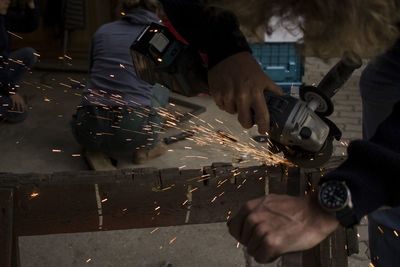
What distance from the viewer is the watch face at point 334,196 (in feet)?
3.48

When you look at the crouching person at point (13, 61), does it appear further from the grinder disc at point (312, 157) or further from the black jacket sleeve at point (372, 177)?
the black jacket sleeve at point (372, 177)

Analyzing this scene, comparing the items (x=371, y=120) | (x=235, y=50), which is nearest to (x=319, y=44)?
(x=235, y=50)

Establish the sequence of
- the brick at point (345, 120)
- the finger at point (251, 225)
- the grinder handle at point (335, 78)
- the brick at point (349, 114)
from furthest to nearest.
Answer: the brick at point (349, 114)
the brick at point (345, 120)
the grinder handle at point (335, 78)
the finger at point (251, 225)

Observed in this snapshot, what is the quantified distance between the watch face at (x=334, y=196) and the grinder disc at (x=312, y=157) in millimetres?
708

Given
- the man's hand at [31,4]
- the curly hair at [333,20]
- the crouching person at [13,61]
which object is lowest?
the crouching person at [13,61]

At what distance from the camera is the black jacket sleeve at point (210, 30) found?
68.4 inches

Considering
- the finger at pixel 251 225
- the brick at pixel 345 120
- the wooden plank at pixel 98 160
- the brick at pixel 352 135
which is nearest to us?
the finger at pixel 251 225

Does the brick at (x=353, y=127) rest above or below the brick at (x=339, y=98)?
above

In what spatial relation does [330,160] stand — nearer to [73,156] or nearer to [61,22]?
[73,156]

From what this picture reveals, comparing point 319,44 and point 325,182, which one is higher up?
point 319,44

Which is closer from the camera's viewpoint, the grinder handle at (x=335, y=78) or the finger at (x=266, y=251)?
the finger at (x=266, y=251)

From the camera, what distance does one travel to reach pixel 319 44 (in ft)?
3.84

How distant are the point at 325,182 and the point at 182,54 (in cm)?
99

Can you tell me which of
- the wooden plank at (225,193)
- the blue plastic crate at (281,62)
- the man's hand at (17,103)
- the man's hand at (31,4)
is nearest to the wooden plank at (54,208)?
the wooden plank at (225,193)
